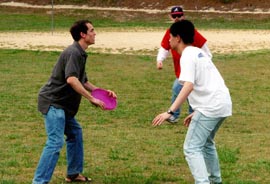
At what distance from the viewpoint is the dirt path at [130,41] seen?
27078 mm

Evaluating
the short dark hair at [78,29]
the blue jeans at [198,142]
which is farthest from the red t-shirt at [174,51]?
the blue jeans at [198,142]

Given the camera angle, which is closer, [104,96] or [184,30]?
[184,30]

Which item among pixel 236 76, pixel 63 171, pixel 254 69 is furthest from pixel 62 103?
pixel 254 69

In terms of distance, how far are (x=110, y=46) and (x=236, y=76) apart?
32.2 ft

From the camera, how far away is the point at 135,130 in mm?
11469

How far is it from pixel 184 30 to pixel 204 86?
563 millimetres

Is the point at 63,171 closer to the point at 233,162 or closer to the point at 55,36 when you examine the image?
the point at 233,162

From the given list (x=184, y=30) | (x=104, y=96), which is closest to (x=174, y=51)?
(x=104, y=96)

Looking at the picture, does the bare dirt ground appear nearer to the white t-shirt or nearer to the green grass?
the green grass

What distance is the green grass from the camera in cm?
867

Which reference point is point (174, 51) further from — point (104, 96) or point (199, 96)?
point (199, 96)

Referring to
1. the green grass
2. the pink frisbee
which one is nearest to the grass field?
the green grass

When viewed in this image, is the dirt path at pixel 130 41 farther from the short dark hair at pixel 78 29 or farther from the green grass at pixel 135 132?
the short dark hair at pixel 78 29

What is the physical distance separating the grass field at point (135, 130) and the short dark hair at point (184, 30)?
1875 millimetres
